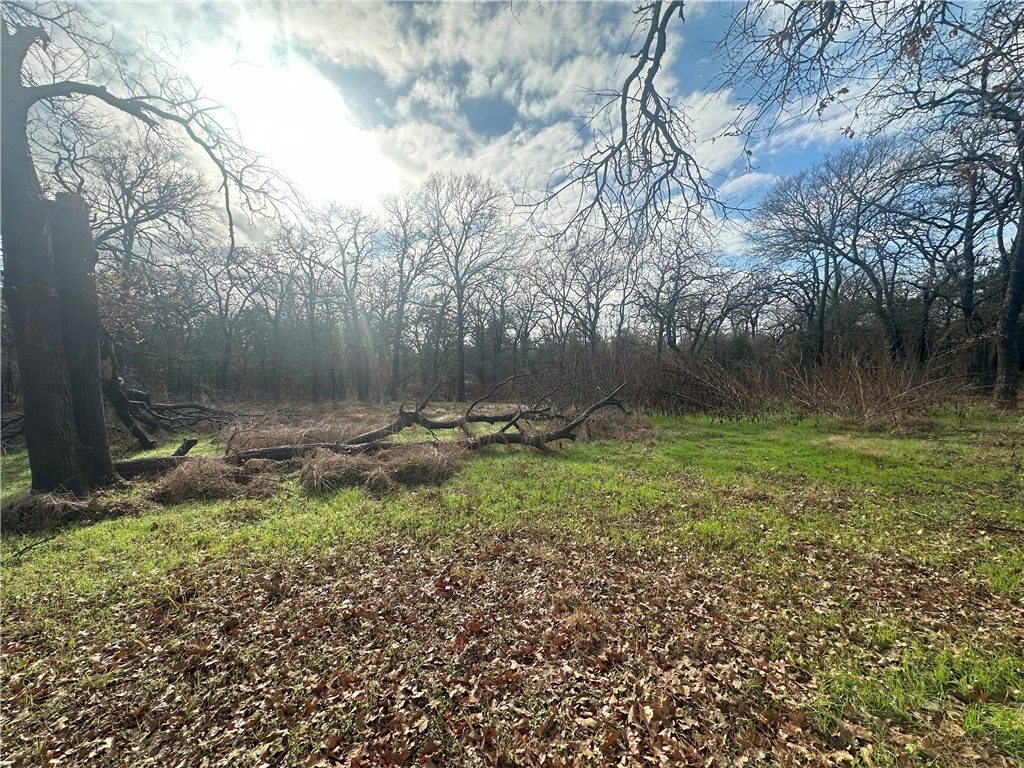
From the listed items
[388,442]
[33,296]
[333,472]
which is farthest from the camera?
[388,442]

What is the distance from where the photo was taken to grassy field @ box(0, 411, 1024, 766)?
7.02ft

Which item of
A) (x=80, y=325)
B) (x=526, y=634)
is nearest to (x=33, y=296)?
(x=80, y=325)

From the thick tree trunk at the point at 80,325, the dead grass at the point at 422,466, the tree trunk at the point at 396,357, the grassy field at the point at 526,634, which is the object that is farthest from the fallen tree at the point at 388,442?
the tree trunk at the point at 396,357

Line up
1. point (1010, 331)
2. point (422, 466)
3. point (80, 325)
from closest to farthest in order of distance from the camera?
point (80, 325) < point (422, 466) < point (1010, 331)

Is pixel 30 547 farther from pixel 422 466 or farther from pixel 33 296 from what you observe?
pixel 422 466

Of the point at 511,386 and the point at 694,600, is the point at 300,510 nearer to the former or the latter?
the point at 694,600

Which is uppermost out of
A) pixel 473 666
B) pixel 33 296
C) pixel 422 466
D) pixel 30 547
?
pixel 33 296

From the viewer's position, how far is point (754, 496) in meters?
5.96

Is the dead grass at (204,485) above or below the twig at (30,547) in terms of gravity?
above

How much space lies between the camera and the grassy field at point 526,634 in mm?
2139

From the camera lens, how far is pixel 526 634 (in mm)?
3016

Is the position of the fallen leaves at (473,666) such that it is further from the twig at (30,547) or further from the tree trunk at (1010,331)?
the tree trunk at (1010,331)

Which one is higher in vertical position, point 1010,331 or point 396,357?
point 396,357

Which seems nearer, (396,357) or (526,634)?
(526,634)
